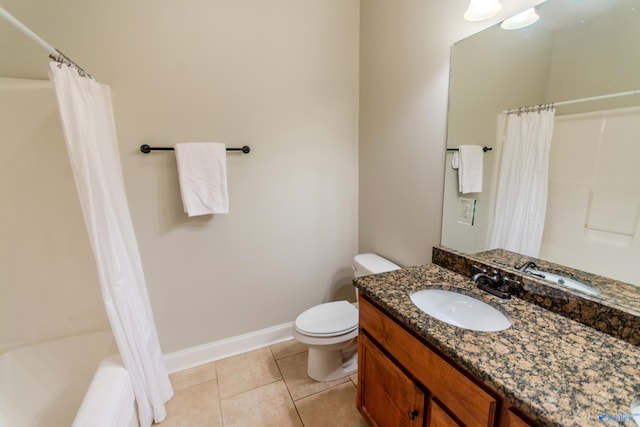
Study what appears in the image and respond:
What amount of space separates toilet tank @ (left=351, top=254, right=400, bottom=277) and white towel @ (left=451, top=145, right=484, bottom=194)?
695 mm

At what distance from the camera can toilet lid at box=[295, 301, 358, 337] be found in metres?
1.65

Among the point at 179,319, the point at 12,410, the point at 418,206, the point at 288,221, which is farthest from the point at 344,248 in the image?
the point at 12,410

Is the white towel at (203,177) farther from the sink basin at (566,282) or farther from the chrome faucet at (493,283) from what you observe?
the sink basin at (566,282)

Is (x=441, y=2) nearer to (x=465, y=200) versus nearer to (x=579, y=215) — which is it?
(x=465, y=200)

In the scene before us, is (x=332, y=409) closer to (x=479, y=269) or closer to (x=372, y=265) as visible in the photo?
(x=372, y=265)

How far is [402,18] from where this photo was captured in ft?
5.37

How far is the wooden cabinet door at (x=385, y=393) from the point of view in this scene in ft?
3.24

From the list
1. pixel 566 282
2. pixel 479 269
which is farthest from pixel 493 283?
pixel 566 282

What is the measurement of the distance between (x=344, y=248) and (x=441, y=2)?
173 centimetres

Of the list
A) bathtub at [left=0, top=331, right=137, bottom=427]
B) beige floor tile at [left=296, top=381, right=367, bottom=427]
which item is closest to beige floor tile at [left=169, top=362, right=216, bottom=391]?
bathtub at [left=0, top=331, right=137, bottom=427]

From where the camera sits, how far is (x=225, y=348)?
201 cm

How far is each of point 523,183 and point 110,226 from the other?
1895mm

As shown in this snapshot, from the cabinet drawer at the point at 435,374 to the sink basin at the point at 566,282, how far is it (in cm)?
59

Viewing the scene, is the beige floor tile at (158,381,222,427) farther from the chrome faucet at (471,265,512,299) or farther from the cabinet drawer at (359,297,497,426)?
the chrome faucet at (471,265,512,299)
